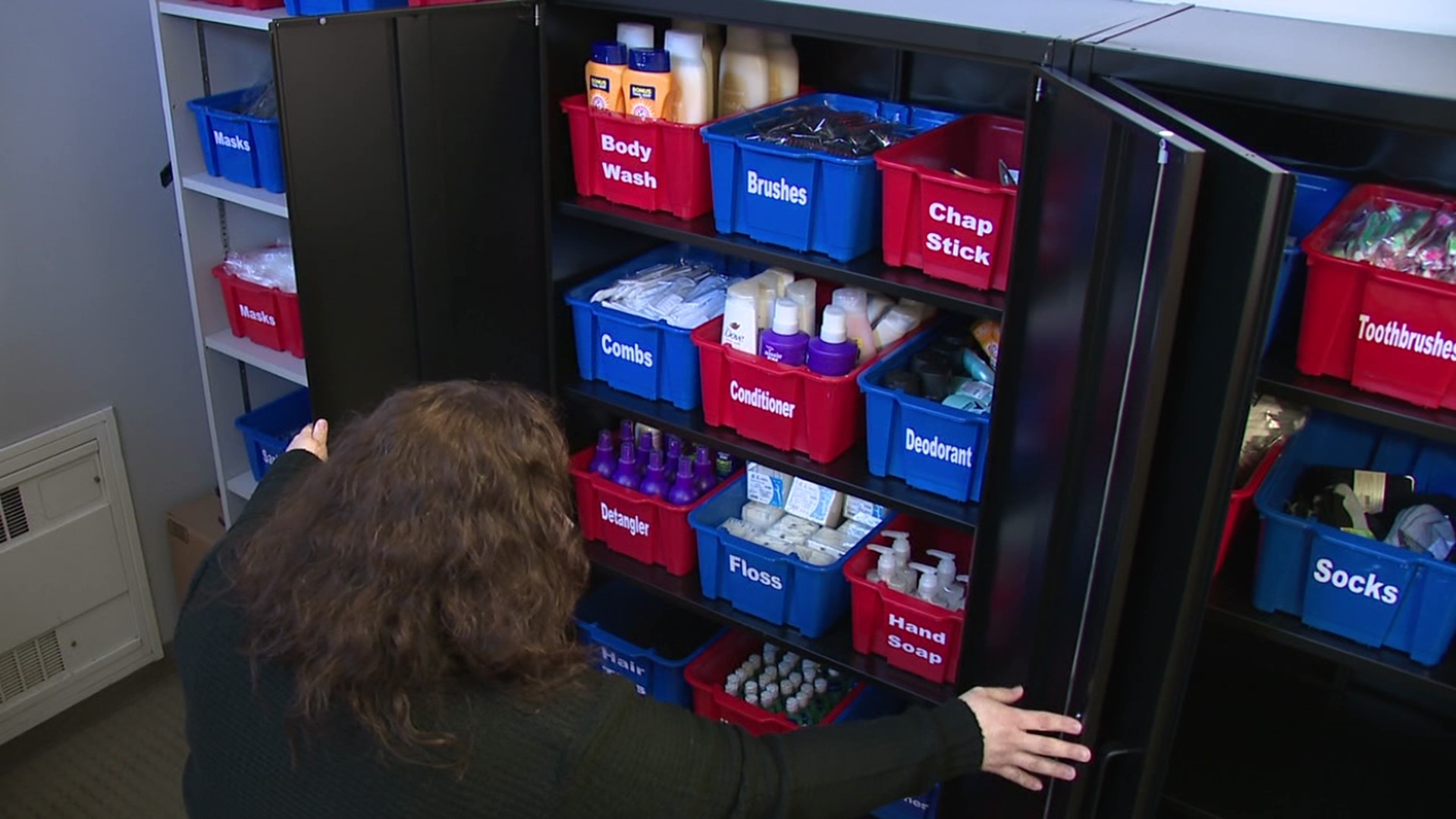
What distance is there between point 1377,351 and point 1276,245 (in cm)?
55

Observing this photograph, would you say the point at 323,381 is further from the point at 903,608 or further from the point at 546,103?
the point at 903,608

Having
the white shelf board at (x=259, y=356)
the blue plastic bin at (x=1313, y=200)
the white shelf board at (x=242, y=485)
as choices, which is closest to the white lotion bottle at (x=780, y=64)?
the blue plastic bin at (x=1313, y=200)

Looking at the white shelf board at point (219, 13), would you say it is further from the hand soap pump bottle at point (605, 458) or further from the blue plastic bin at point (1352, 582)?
the blue plastic bin at point (1352, 582)

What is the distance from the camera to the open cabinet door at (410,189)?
1759 mm

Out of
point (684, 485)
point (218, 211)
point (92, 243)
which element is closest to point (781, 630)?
point (684, 485)

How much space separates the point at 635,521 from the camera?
2367 millimetres

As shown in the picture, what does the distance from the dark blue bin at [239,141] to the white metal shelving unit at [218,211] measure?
0.03m

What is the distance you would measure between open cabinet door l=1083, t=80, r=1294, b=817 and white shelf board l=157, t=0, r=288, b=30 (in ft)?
5.70

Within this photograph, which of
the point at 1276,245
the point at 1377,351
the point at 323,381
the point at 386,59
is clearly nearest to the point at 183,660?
the point at 323,381

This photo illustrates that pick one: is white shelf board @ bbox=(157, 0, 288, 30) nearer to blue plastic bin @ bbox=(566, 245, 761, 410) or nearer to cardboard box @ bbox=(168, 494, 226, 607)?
blue plastic bin @ bbox=(566, 245, 761, 410)

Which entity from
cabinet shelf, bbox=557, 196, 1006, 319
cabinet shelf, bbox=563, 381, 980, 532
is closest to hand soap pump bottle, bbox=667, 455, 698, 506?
cabinet shelf, bbox=563, 381, 980, 532

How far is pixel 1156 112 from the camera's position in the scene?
1.28 metres

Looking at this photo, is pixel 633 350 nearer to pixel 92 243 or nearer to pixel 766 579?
pixel 766 579

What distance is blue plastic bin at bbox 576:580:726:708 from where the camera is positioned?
8.11 ft
